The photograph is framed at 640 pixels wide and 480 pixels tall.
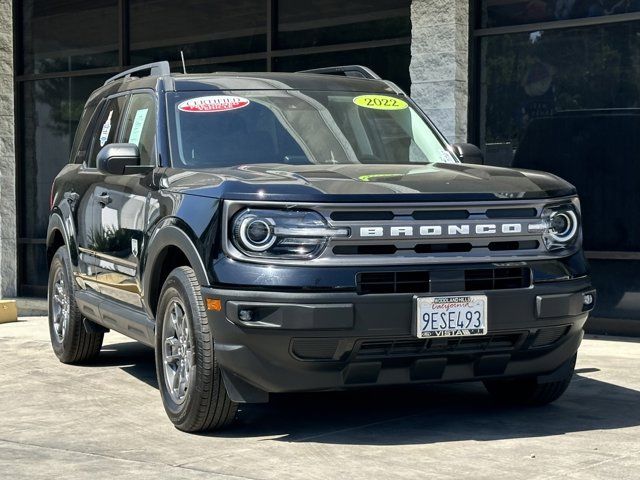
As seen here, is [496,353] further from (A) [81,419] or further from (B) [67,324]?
(B) [67,324]

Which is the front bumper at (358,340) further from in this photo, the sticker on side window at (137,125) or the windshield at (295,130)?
the sticker on side window at (137,125)

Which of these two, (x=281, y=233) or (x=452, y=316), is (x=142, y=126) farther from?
(x=452, y=316)

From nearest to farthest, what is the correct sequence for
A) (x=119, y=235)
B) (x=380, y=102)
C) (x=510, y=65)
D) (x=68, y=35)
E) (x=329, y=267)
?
(x=329, y=267) → (x=119, y=235) → (x=380, y=102) → (x=510, y=65) → (x=68, y=35)

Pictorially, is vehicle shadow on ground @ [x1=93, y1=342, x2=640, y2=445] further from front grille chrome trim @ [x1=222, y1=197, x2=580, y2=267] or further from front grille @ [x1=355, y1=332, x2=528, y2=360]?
front grille chrome trim @ [x1=222, y1=197, x2=580, y2=267]

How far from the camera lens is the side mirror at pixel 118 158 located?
7.10m

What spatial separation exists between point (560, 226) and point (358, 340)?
4.28ft

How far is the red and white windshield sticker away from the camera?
7188 mm

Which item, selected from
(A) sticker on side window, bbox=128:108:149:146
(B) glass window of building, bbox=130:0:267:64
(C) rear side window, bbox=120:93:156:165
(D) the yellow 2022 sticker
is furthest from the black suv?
(B) glass window of building, bbox=130:0:267:64

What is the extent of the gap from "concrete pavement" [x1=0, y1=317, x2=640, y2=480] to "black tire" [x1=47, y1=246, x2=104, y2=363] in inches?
20.1

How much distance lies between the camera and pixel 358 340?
575 cm

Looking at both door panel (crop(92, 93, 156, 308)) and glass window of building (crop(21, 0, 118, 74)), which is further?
glass window of building (crop(21, 0, 118, 74))

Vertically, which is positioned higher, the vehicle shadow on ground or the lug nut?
the lug nut

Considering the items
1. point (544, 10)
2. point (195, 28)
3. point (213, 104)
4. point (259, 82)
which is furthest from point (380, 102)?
point (195, 28)

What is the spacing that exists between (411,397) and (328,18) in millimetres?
6594
